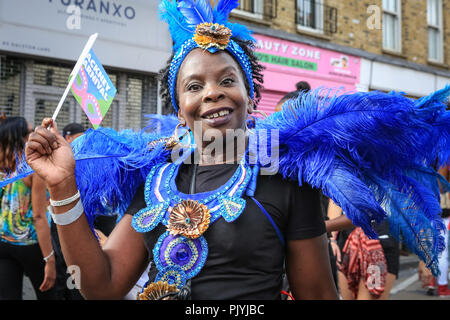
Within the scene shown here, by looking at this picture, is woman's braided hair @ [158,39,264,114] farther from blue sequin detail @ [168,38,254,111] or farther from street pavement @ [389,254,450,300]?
street pavement @ [389,254,450,300]

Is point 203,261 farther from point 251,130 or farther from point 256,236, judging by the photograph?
point 251,130

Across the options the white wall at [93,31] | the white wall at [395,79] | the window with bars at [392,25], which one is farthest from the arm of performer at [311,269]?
the window with bars at [392,25]

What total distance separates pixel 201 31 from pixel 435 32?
14195 millimetres

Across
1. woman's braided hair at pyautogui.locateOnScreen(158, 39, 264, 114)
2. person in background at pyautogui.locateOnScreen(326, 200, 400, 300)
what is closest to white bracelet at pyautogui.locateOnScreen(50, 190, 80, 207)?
woman's braided hair at pyautogui.locateOnScreen(158, 39, 264, 114)

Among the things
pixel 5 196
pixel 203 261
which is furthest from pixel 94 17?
pixel 203 261

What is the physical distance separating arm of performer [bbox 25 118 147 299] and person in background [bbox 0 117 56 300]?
2303 millimetres

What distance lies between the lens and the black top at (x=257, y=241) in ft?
5.09

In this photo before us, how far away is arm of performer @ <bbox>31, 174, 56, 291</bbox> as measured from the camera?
12.4 ft

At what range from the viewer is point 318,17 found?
1126cm

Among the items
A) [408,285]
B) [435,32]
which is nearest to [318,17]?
[435,32]

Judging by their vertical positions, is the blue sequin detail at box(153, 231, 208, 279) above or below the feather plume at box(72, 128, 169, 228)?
below

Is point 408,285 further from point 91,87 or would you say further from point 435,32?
point 435,32

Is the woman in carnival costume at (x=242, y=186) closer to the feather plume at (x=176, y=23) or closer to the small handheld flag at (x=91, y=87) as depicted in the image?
A: the feather plume at (x=176, y=23)

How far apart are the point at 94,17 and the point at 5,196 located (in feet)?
15.9
